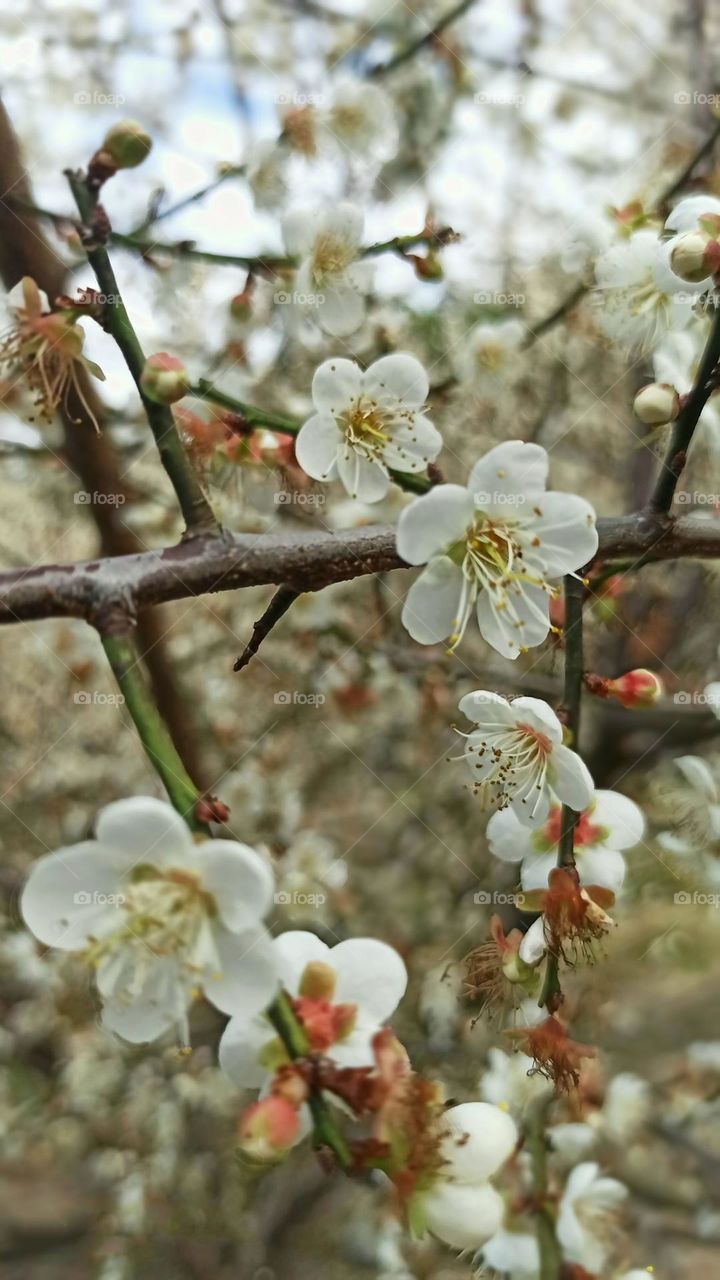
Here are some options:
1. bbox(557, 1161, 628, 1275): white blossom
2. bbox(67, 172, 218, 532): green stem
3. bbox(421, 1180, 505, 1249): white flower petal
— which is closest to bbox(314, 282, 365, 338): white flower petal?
bbox(67, 172, 218, 532): green stem

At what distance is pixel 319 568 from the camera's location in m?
0.90

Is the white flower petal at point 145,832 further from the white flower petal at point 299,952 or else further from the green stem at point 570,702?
the green stem at point 570,702

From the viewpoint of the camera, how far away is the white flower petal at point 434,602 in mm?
922

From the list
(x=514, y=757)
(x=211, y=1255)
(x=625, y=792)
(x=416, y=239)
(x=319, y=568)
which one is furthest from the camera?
(x=211, y=1255)

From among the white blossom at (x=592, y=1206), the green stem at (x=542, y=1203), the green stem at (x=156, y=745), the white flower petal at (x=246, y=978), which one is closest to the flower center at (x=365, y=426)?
the green stem at (x=156, y=745)

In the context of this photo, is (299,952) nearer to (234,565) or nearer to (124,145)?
(234,565)

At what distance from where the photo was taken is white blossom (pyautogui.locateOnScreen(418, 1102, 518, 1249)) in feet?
2.47

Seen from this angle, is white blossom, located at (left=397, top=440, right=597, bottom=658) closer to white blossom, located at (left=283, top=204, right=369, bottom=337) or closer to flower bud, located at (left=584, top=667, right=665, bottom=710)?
flower bud, located at (left=584, top=667, right=665, bottom=710)

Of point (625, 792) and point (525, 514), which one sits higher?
point (525, 514)

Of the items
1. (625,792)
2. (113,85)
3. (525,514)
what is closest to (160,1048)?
(625,792)

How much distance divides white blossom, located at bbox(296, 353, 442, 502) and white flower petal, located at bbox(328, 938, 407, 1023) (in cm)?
54

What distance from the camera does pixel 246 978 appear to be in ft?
2.07

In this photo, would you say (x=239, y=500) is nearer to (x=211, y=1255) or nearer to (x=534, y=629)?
(x=534, y=629)

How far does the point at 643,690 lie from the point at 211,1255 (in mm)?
2539
